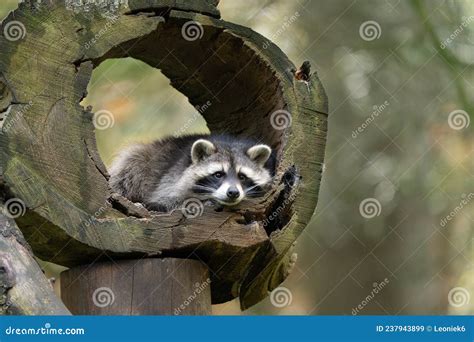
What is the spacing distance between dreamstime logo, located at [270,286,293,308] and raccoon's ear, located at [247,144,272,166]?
4.51m

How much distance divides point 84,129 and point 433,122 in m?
7.34

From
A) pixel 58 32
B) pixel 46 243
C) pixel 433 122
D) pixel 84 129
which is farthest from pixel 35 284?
pixel 433 122

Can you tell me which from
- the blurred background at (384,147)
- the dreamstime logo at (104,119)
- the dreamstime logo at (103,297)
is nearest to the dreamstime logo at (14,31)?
the dreamstime logo at (103,297)

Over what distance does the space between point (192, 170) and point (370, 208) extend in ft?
17.6

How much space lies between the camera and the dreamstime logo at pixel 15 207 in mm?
6273

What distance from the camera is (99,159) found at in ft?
22.4

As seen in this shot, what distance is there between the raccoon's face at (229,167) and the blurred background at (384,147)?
13.0 ft

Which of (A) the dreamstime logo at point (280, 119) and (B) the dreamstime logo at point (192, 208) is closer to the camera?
(B) the dreamstime logo at point (192, 208)

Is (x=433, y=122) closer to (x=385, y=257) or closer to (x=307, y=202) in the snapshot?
(x=385, y=257)

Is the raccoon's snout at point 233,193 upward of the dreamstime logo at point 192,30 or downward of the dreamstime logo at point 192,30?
downward

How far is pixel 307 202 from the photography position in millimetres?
7656
